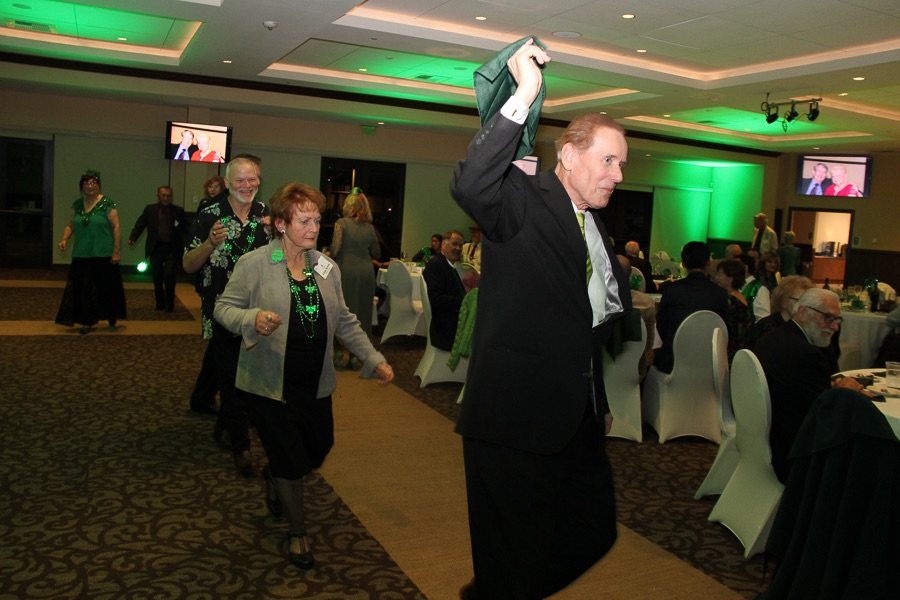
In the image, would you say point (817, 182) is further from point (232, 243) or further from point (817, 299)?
point (232, 243)

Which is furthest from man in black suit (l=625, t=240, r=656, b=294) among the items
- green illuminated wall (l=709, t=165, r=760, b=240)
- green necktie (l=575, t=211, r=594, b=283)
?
green illuminated wall (l=709, t=165, r=760, b=240)

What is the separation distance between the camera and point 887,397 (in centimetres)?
346

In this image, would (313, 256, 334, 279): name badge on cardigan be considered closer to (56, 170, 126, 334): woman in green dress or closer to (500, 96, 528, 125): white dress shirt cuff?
(500, 96, 528, 125): white dress shirt cuff

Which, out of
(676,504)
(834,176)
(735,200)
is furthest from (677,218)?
(676,504)

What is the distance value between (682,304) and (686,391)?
582 mm

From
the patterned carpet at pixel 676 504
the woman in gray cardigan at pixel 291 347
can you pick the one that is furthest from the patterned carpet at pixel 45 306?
the woman in gray cardigan at pixel 291 347

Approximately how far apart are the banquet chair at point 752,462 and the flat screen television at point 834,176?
46.6 ft

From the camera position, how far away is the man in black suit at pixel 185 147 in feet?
41.7

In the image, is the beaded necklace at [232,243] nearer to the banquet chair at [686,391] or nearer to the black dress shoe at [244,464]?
the black dress shoe at [244,464]

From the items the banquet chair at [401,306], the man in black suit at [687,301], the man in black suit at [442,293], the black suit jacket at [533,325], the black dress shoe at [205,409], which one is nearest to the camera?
the black suit jacket at [533,325]

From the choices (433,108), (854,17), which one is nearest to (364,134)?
(433,108)

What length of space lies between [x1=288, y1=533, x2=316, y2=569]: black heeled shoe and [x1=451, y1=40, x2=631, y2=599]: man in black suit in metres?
1.25

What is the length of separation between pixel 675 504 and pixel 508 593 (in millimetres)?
2391

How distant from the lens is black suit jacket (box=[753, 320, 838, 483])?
3361 millimetres
